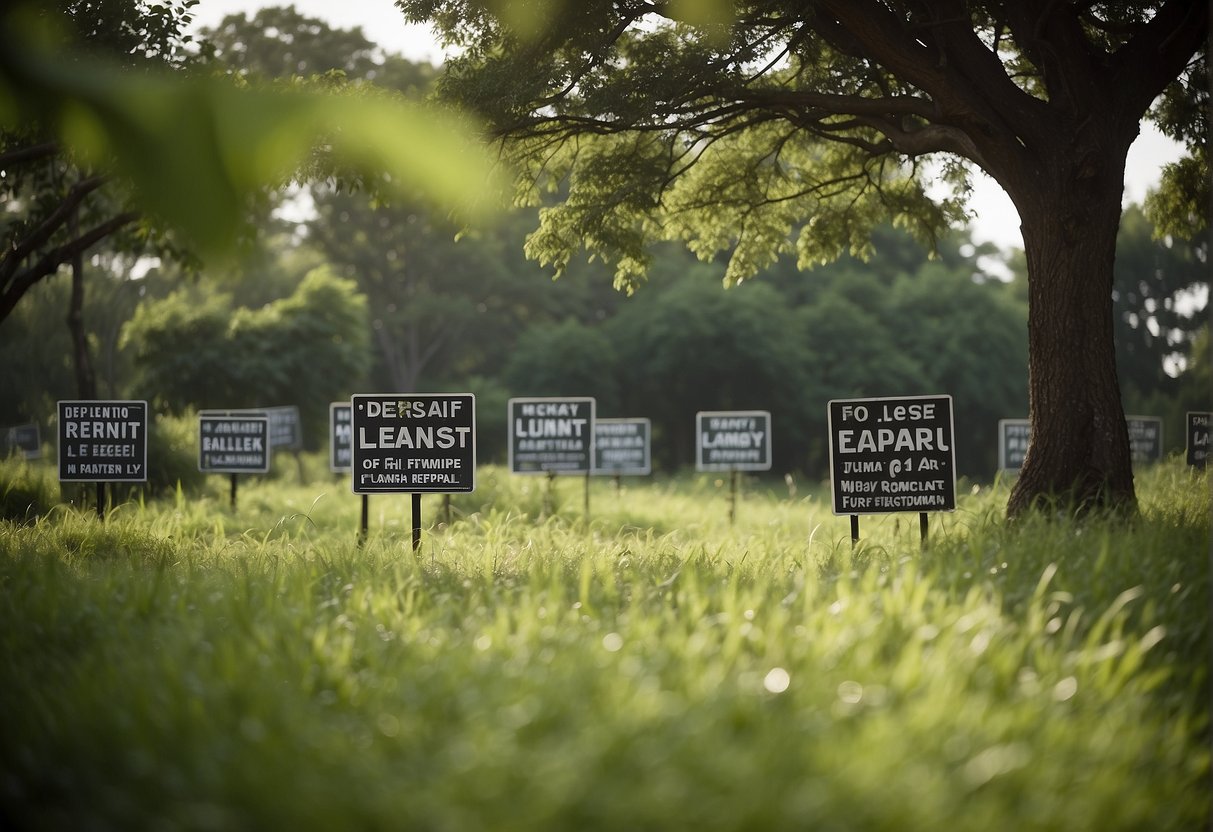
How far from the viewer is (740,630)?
464 cm

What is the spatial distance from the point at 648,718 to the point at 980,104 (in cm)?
699

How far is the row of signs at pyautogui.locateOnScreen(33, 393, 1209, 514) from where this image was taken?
27.7 ft

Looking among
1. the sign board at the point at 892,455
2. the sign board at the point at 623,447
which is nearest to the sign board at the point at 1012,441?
the sign board at the point at 623,447

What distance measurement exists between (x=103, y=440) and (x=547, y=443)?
5930mm

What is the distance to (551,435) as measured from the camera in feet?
51.1

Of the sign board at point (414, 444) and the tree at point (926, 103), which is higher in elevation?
the tree at point (926, 103)

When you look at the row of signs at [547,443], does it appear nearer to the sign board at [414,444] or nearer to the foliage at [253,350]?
the sign board at [414,444]

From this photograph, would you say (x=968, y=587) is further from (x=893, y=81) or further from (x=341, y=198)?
(x=341, y=198)

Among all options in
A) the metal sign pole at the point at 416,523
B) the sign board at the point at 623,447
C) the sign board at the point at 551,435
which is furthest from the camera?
the sign board at the point at 623,447

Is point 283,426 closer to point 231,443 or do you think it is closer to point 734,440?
point 231,443

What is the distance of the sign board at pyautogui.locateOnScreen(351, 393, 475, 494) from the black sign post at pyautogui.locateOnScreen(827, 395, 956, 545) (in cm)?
299

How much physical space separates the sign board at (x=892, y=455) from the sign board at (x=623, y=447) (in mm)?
10668

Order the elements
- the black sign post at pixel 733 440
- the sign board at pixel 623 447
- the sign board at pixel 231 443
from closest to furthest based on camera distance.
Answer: the sign board at pixel 231 443 → the black sign post at pixel 733 440 → the sign board at pixel 623 447

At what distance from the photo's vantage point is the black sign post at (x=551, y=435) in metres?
15.5
